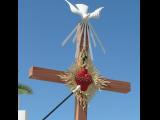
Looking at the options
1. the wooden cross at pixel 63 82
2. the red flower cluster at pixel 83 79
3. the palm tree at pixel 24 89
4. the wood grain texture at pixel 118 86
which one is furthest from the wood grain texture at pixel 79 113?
the palm tree at pixel 24 89

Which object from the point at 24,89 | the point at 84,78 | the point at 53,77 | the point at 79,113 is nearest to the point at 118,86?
the point at 84,78

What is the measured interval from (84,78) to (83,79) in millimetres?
33

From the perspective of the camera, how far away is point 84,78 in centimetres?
869

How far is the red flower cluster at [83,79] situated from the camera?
8648 millimetres

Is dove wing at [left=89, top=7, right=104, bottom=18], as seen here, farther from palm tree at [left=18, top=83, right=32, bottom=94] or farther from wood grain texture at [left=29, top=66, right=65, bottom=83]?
palm tree at [left=18, top=83, right=32, bottom=94]

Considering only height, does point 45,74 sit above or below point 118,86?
above

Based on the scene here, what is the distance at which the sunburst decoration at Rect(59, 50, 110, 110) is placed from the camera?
8578mm

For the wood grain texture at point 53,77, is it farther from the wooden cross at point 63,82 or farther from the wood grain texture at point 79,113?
the wood grain texture at point 79,113

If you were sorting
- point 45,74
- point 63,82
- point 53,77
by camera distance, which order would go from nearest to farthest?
point 45,74, point 53,77, point 63,82

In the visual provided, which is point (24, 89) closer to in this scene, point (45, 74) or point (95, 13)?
point (95, 13)
